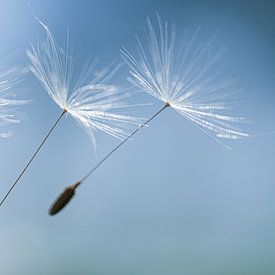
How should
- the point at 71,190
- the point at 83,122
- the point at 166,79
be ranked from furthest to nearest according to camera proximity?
Result: the point at 166,79, the point at 83,122, the point at 71,190

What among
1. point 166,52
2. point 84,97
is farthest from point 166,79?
point 84,97

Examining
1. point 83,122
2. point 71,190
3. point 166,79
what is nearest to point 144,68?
point 166,79

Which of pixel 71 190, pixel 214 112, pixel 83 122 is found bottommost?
pixel 71 190

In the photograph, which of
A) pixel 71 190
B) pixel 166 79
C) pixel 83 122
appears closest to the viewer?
pixel 71 190

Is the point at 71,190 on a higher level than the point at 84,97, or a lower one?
lower

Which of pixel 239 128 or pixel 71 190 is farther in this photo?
pixel 239 128

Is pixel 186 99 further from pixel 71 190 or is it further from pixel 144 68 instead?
pixel 71 190
